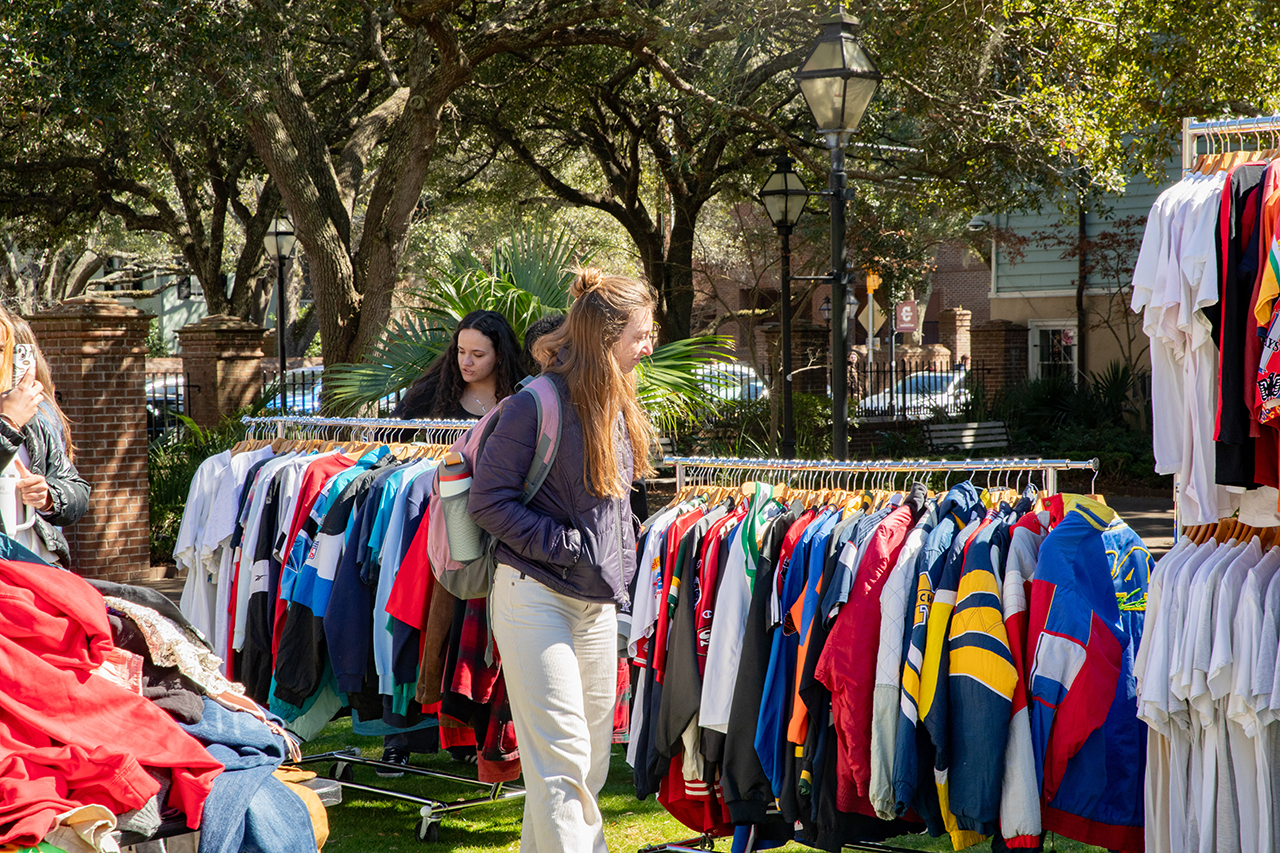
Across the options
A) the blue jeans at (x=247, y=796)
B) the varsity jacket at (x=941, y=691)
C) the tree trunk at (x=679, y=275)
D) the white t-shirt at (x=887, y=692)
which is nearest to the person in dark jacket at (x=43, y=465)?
the blue jeans at (x=247, y=796)

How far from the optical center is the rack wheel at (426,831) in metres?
4.51

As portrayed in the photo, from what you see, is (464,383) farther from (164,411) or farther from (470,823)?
(164,411)

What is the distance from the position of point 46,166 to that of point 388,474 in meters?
14.5

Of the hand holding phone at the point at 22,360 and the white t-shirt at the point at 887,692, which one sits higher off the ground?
the hand holding phone at the point at 22,360

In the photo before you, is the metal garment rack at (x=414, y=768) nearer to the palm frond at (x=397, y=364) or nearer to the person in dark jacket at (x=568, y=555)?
the palm frond at (x=397, y=364)

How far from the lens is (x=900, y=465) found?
3809 mm

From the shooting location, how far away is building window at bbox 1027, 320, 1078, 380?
1873cm

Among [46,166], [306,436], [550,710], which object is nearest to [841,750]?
[550,710]

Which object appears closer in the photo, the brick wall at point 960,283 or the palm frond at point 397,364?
the palm frond at point 397,364

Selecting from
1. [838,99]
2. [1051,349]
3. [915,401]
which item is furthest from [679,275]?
[838,99]

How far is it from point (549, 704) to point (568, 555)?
1.42 feet

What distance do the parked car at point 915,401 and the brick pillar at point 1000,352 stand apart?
0.50 m

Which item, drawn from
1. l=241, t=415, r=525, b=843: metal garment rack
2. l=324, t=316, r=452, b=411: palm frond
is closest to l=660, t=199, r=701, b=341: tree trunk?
l=324, t=316, r=452, b=411: palm frond

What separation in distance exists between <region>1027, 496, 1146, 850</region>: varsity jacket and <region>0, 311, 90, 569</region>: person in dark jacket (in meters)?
3.17
